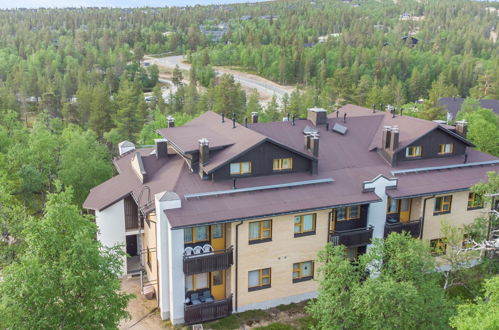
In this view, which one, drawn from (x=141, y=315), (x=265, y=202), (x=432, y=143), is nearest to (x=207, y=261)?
(x=265, y=202)

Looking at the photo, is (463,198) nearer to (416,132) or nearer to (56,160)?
(416,132)

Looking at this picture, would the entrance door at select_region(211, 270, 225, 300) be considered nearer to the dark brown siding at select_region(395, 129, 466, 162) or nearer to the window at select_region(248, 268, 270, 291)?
the window at select_region(248, 268, 270, 291)

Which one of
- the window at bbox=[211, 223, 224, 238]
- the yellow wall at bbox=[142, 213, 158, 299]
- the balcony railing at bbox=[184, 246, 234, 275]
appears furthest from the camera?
the yellow wall at bbox=[142, 213, 158, 299]

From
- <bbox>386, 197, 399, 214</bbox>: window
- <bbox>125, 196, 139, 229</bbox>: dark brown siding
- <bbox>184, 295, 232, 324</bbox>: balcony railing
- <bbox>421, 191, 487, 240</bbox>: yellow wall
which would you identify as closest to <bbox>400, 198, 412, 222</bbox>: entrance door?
<bbox>386, 197, 399, 214</bbox>: window

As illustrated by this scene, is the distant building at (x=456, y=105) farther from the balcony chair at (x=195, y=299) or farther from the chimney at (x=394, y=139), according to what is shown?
the balcony chair at (x=195, y=299)

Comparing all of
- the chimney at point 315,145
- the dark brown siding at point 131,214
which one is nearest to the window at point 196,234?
the dark brown siding at point 131,214

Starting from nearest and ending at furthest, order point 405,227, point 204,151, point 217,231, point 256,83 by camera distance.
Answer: point 217,231, point 204,151, point 405,227, point 256,83

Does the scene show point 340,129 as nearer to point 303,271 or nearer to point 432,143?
point 432,143
